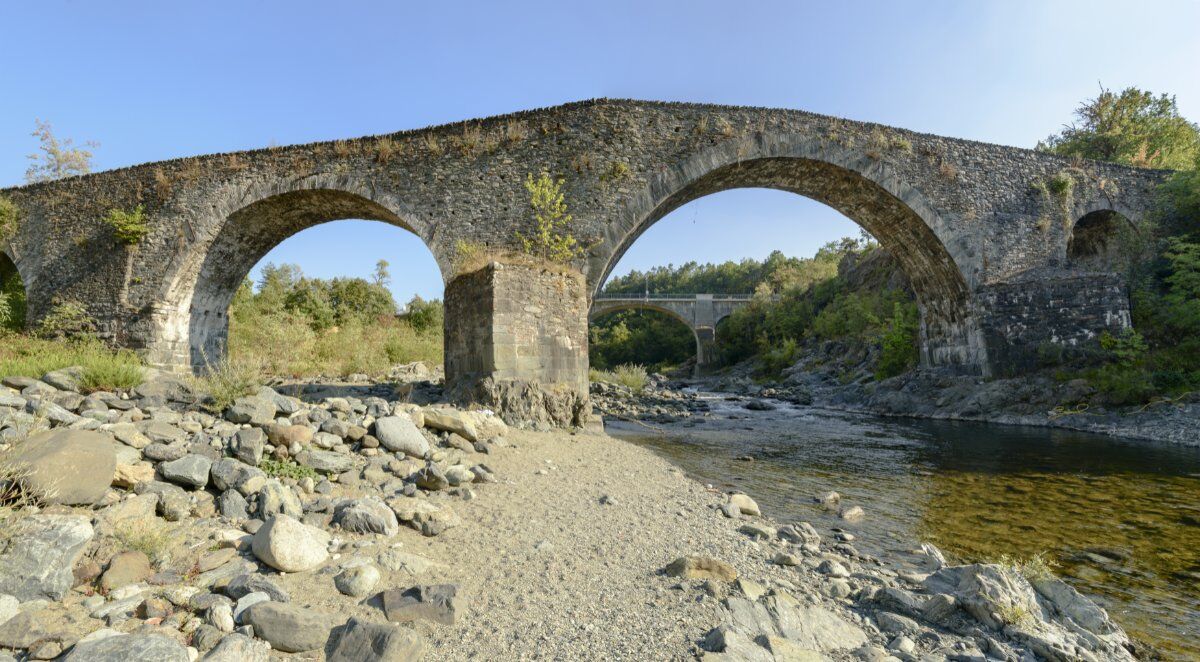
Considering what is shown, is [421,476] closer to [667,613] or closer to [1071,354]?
[667,613]

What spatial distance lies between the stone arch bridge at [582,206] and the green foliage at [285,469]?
4881 mm

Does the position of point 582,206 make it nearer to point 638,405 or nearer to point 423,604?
point 638,405

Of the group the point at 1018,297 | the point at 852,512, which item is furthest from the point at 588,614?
the point at 1018,297

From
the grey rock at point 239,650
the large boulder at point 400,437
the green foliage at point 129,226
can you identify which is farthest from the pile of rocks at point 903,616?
the green foliage at point 129,226

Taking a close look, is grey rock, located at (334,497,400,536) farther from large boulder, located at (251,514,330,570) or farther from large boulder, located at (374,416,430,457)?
large boulder, located at (374,416,430,457)

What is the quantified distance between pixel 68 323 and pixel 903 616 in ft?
54.2

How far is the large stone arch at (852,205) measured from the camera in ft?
36.2

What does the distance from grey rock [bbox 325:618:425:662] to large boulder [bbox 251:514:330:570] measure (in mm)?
736

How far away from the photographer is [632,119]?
36.3ft

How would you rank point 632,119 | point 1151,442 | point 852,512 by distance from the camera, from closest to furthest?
point 852,512
point 1151,442
point 632,119

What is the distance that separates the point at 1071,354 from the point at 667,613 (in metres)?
14.3

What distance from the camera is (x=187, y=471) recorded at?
11.1 feet

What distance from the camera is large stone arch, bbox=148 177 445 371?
11.4 m

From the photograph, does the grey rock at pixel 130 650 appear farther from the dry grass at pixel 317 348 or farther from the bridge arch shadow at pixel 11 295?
the bridge arch shadow at pixel 11 295
